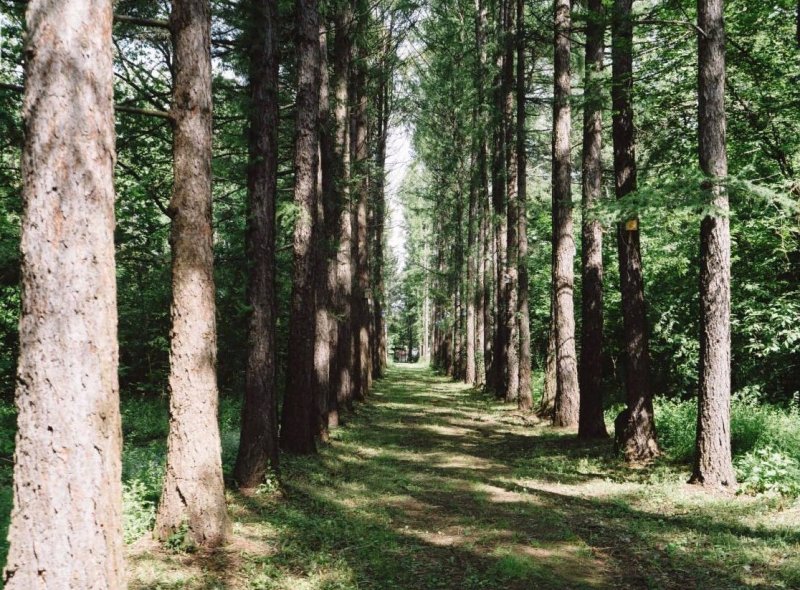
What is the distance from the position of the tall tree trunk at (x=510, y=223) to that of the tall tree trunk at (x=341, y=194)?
5.80 metres

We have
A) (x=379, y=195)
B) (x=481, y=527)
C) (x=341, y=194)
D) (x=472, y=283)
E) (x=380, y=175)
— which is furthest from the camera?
(x=379, y=195)

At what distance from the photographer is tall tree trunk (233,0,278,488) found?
8.57 metres

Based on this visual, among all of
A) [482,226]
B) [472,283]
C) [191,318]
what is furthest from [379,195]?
[191,318]

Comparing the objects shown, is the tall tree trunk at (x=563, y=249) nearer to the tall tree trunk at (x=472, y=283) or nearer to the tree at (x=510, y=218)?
the tree at (x=510, y=218)

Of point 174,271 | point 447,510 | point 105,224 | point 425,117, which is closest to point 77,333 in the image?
point 105,224

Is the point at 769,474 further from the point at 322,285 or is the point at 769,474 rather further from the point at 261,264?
the point at 322,285

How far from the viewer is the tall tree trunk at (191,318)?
6051 mm

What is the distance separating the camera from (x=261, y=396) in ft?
28.6

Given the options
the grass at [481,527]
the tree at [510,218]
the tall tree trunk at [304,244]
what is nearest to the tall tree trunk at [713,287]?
the grass at [481,527]

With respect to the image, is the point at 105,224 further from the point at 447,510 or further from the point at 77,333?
the point at 447,510

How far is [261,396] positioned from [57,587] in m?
5.55

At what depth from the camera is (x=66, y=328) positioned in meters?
3.30

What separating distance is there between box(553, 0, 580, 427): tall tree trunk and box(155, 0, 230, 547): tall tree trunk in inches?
368

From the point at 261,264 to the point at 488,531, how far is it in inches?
192
